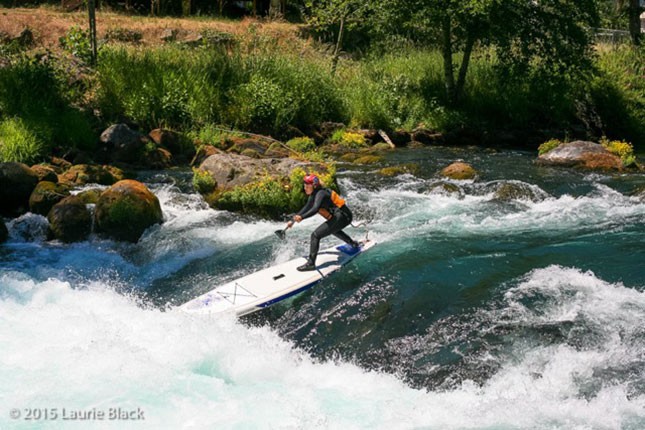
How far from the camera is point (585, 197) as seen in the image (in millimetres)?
13664

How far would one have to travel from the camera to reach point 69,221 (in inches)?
456

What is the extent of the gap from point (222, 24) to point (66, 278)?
72.5 ft

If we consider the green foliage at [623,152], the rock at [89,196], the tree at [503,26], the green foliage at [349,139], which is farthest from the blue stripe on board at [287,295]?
the tree at [503,26]

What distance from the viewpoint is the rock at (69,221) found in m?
11.6

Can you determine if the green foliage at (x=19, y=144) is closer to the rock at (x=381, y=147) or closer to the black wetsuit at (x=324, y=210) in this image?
the black wetsuit at (x=324, y=210)

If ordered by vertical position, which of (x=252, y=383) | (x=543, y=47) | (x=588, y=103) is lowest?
(x=252, y=383)

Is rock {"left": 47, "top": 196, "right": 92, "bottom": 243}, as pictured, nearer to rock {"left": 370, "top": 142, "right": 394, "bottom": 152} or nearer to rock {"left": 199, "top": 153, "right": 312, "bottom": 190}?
rock {"left": 199, "top": 153, "right": 312, "bottom": 190}

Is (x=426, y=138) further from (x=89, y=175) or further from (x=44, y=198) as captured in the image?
(x=44, y=198)

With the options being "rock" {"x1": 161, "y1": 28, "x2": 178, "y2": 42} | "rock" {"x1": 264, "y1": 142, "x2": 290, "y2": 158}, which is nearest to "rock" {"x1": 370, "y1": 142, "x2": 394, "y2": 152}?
"rock" {"x1": 264, "y1": 142, "x2": 290, "y2": 158}

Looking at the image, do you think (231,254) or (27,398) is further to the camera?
(231,254)

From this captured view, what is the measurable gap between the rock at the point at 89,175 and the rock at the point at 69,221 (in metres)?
2.12

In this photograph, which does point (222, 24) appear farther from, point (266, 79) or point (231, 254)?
point (231, 254)


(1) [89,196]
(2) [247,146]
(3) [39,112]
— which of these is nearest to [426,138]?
(2) [247,146]

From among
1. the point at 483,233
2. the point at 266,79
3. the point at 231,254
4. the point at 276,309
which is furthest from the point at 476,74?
the point at 276,309
